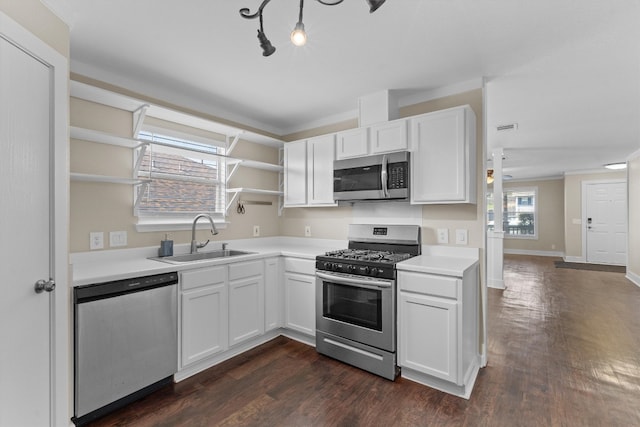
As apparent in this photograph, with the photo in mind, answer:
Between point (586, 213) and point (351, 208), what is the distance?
8282 millimetres

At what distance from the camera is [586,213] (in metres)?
8.10

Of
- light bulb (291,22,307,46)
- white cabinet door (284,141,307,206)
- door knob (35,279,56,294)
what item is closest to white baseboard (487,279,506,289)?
white cabinet door (284,141,307,206)

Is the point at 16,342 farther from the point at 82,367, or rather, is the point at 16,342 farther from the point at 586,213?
the point at 586,213

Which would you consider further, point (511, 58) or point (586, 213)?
point (586, 213)

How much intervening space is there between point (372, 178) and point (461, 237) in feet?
3.14

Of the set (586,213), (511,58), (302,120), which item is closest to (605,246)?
(586,213)

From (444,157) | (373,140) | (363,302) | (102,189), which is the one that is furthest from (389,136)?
(102,189)

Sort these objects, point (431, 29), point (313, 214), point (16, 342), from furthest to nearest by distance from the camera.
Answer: point (313, 214) → point (431, 29) → point (16, 342)

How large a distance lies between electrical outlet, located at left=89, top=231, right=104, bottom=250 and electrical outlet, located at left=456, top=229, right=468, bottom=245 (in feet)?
9.84

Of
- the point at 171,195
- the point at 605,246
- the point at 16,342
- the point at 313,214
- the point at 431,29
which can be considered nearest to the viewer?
the point at 16,342

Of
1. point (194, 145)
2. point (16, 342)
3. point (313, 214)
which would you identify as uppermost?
point (194, 145)

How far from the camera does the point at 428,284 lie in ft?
7.33

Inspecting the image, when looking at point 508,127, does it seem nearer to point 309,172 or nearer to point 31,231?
point 309,172

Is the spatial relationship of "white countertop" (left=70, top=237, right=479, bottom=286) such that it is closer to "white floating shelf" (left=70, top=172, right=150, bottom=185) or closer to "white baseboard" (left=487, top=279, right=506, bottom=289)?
"white floating shelf" (left=70, top=172, right=150, bottom=185)
